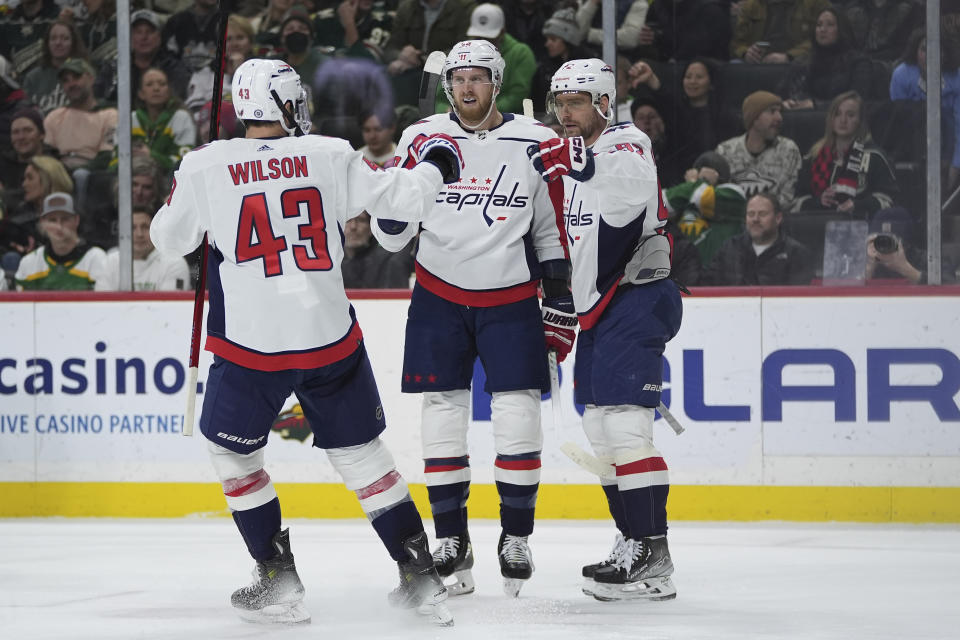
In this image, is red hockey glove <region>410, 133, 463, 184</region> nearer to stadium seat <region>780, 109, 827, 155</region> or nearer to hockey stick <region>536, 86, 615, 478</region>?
hockey stick <region>536, 86, 615, 478</region>

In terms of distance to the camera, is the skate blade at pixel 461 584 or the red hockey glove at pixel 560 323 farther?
the red hockey glove at pixel 560 323

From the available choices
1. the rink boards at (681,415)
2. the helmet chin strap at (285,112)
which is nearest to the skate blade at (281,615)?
the helmet chin strap at (285,112)

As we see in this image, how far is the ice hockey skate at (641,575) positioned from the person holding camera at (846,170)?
7.49 feet

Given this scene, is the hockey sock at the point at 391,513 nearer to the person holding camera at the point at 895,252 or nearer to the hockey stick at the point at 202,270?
the hockey stick at the point at 202,270

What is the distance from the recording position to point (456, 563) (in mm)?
3527

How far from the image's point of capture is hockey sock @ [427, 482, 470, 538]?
11.7 feet

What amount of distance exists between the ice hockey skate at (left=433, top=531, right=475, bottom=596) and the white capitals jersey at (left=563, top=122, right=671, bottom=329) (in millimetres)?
671

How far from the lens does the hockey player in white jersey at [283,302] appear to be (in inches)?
118

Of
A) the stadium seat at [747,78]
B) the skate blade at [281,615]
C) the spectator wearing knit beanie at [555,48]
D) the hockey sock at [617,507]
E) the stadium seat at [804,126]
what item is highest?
the spectator wearing knit beanie at [555,48]

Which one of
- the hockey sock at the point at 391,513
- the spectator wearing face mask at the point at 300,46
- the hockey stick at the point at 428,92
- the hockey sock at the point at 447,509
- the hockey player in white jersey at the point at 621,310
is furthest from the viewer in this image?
the spectator wearing face mask at the point at 300,46

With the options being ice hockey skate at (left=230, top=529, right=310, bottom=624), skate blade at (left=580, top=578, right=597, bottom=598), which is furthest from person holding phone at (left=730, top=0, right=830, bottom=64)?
ice hockey skate at (left=230, top=529, right=310, bottom=624)

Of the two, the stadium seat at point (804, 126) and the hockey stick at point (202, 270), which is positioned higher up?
the stadium seat at point (804, 126)

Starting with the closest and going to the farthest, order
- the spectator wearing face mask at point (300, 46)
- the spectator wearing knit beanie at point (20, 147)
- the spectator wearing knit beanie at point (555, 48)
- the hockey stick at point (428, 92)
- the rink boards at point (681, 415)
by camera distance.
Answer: the hockey stick at point (428, 92), the rink boards at point (681, 415), the spectator wearing knit beanie at point (555, 48), the spectator wearing knit beanie at point (20, 147), the spectator wearing face mask at point (300, 46)

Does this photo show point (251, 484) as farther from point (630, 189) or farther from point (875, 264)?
point (875, 264)
